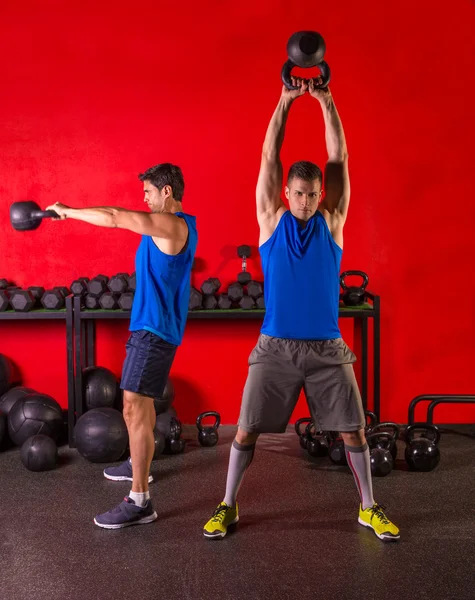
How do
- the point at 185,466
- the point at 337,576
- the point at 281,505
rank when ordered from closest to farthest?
the point at 337,576
the point at 281,505
the point at 185,466

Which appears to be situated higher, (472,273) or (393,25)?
(393,25)

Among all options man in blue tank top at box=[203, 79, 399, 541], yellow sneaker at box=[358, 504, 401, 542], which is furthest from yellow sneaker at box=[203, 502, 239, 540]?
yellow sneaker at box=[358, 504, 401, 542]

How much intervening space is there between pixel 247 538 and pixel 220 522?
12cm

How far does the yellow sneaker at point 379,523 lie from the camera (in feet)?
9.14

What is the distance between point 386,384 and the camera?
4500mm

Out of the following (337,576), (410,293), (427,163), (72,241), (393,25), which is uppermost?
(393,25)

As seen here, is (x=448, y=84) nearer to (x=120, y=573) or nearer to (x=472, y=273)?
(x=472, y=273)

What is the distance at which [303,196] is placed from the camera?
8.89 feet

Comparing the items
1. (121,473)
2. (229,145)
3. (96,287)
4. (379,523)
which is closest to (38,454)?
(121,473)

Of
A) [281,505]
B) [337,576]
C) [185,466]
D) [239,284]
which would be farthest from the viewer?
[239,284]

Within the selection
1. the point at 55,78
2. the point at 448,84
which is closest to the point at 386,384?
the point at 448,84

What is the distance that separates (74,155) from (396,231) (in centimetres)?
206

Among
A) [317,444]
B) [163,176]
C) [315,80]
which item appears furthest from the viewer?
[317,444]

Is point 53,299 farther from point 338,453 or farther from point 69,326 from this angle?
point 338,453
